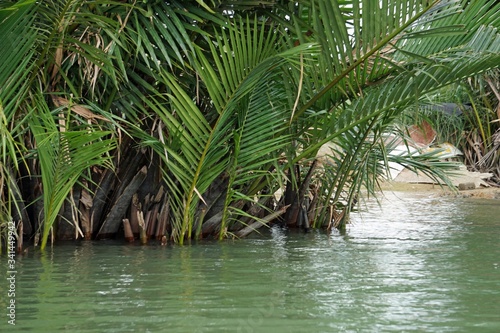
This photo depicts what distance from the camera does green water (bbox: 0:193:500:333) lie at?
332 cm

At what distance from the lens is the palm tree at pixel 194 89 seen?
4.71 meters

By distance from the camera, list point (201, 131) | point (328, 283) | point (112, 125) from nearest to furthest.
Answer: point (328, 283)
point (112, 125)
point (201, 131)

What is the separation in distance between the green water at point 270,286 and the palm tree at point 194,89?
36 centimetres

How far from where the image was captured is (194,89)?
5.60 m

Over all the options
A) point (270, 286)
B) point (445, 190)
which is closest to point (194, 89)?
point (270, 286)

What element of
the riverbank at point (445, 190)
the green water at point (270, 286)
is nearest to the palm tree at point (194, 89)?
the green water at point (270, 286)

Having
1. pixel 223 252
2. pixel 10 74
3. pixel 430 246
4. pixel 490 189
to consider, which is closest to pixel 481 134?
pixel 490 189

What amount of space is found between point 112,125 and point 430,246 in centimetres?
231

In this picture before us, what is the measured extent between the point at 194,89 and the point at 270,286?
1.93 meters

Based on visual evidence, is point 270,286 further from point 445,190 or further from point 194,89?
point 445,190

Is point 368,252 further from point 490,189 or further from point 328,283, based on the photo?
point 490,189

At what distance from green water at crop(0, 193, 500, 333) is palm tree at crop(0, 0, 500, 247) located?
36 centimetres

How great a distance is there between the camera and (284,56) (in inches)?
190

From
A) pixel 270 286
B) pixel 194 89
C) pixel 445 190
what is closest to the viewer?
pixel 270 286
